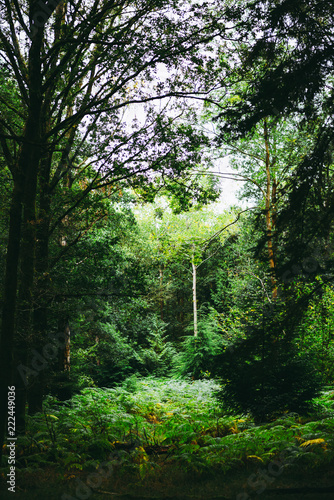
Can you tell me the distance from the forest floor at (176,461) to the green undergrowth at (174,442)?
13 millimetres

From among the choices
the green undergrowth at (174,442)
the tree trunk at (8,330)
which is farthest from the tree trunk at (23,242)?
the green undergrowth at (174,442)

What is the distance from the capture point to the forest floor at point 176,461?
3877mm

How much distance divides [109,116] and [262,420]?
737 cm

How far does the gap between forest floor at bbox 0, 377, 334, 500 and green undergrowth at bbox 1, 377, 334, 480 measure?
0.5 inches

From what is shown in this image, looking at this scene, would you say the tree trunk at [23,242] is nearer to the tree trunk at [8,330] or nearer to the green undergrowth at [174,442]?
the tree trunk at [8,330]

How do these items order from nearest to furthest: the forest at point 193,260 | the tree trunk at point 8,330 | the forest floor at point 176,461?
the forest floor at point 176,461 → the forest at point 193,260 → the tree trunk at point 8,330

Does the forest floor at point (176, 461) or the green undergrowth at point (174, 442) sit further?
the green undergrowth at point (174, 442)

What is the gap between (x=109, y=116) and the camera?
8.95 metres

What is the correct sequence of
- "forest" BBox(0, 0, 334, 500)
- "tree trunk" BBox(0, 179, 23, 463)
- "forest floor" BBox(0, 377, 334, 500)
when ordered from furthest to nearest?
"tree trunk" BBox(0, 179, 23, 463) < "forest" BBox(0, 0, 334, 500) < "forest floor" BBox(0, 377, 334, 500)

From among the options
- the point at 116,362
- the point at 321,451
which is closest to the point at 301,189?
the point at 321,451

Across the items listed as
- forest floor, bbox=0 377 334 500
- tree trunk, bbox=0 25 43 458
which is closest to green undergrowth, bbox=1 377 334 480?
forest floor, bbox=0 377 334 500

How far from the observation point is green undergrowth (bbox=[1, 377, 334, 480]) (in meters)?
4.54

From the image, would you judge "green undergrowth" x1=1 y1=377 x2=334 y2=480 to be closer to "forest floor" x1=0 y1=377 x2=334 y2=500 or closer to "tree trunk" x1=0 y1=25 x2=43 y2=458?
"forest floor" x1=0 y1=377 x2=334 y2=500

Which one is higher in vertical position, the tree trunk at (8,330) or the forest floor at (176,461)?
the tree trunk at (8,330)
